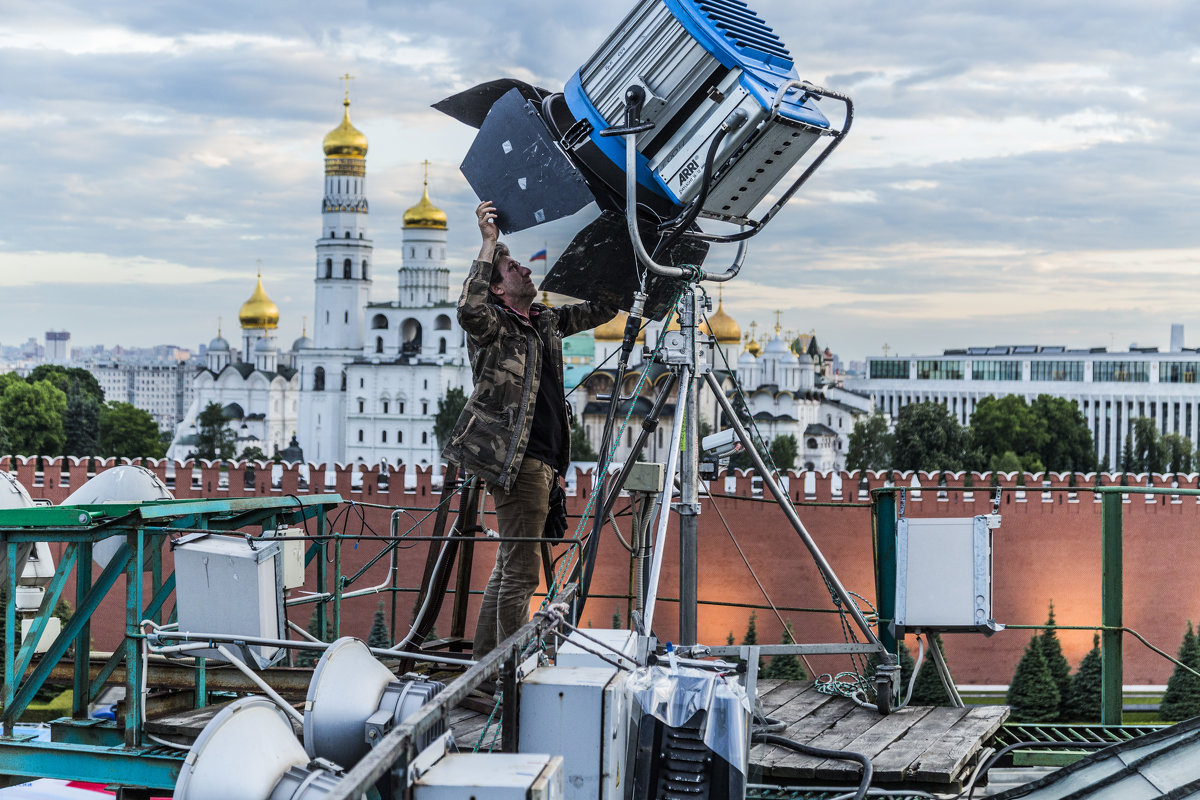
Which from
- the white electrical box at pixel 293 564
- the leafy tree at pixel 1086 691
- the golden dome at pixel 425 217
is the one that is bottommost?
the leafy tree at pixel 1086 691

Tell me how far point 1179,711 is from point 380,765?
17.4m

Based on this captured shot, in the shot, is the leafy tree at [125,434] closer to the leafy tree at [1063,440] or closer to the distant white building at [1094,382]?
the leafy tree at [1063,440]

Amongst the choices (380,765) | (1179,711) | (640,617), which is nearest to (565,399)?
(640,617)

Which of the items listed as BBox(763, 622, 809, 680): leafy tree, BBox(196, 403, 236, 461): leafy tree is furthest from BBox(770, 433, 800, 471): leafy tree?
BBox(763, 622, 809, 680): leafy tree

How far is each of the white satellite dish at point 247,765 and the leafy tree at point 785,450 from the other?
5532cm

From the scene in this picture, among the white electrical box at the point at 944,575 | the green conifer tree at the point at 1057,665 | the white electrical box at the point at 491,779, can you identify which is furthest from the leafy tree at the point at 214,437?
the white electrical box at the point at 491,779

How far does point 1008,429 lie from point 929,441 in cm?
831


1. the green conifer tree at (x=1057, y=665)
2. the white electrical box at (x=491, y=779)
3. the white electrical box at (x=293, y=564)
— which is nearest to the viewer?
the white electrical box at (x=491, y=779)

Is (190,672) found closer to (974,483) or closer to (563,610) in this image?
(563,610)

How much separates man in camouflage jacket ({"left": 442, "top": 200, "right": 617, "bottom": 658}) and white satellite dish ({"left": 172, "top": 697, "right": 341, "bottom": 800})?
138cm

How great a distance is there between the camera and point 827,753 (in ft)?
12.7

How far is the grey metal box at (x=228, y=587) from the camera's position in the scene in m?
4.29

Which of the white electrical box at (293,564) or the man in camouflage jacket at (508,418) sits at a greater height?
the man in camouflage jacket at (508,418)

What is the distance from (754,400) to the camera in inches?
2717
